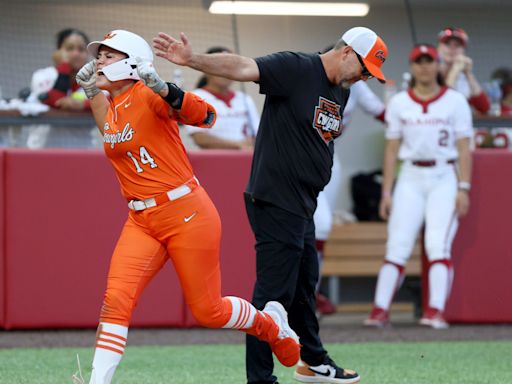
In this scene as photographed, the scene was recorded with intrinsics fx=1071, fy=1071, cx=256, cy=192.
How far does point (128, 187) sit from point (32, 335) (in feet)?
11.3

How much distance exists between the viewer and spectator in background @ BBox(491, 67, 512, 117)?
9.88 meters

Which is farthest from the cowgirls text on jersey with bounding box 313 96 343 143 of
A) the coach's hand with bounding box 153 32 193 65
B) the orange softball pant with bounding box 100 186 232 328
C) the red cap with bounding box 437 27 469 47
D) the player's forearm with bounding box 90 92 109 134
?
the red cap with bounding box 437 27 469 47

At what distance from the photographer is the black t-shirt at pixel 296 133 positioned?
512cm

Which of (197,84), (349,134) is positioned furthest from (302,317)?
(349,134)

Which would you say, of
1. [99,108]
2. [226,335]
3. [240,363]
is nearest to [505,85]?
[226,335]

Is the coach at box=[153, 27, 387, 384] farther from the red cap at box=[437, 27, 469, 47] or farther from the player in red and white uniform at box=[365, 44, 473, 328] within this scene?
the red cap at box=[437, 27, 469, 47]

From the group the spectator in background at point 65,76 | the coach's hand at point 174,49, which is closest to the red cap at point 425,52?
the spectator in background at point 65,76

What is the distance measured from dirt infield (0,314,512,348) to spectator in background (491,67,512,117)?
2278 mm

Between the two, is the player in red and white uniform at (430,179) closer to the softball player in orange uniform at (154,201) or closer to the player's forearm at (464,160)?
the player's forearm at (464,160)

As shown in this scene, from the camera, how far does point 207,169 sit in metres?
8.54

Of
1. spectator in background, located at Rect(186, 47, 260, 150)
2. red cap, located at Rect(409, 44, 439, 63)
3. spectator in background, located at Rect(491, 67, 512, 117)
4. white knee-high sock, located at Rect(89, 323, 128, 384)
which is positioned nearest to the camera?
white knee-high sock, located at Rect(89, 323, 128, 384)

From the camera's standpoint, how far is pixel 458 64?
933 centimetres

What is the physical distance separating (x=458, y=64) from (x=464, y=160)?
124 centimetres

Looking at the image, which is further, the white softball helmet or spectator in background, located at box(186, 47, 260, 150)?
spectator in background, located at box(186, 47, 260, 150)
